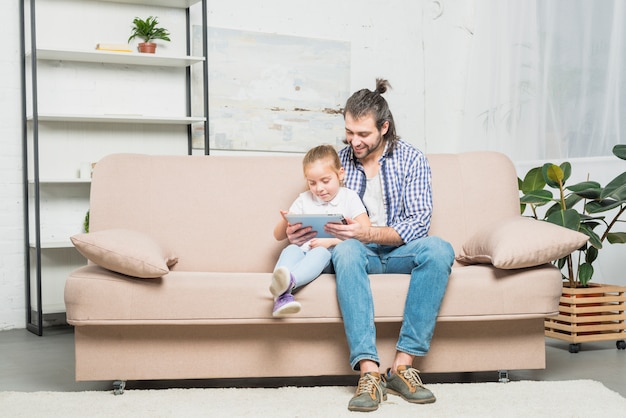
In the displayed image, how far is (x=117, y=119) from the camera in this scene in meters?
4.17

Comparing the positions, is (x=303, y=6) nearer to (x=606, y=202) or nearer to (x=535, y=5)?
(x=535, y=5)

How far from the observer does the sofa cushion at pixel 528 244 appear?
250cm

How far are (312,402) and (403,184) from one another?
2.97 feet

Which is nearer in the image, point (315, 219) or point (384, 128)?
point (315, 219)

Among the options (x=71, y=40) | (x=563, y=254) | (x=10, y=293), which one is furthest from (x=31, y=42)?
(x=563, y=254)

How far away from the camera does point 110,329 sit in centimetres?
251

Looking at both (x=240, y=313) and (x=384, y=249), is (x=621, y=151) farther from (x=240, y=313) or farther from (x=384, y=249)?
(x=240, y=313)

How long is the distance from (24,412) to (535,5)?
3729 mm

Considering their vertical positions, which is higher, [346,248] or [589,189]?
[589,189]

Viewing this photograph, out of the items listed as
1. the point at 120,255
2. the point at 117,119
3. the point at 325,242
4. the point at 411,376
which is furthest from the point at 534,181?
the point at 117,119

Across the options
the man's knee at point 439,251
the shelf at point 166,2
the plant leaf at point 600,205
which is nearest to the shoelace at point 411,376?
the man's knee at point 439,251

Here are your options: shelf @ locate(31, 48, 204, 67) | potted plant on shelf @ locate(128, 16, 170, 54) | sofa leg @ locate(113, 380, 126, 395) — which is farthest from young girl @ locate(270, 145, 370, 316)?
potted plant on shelf @ locate(128, 16, 170, 54)

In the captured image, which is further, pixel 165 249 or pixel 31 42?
pixel 31 42

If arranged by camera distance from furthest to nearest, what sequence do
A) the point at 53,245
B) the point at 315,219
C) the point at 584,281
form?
the point at 53,245, the point at 584,281, the point at 315,219
